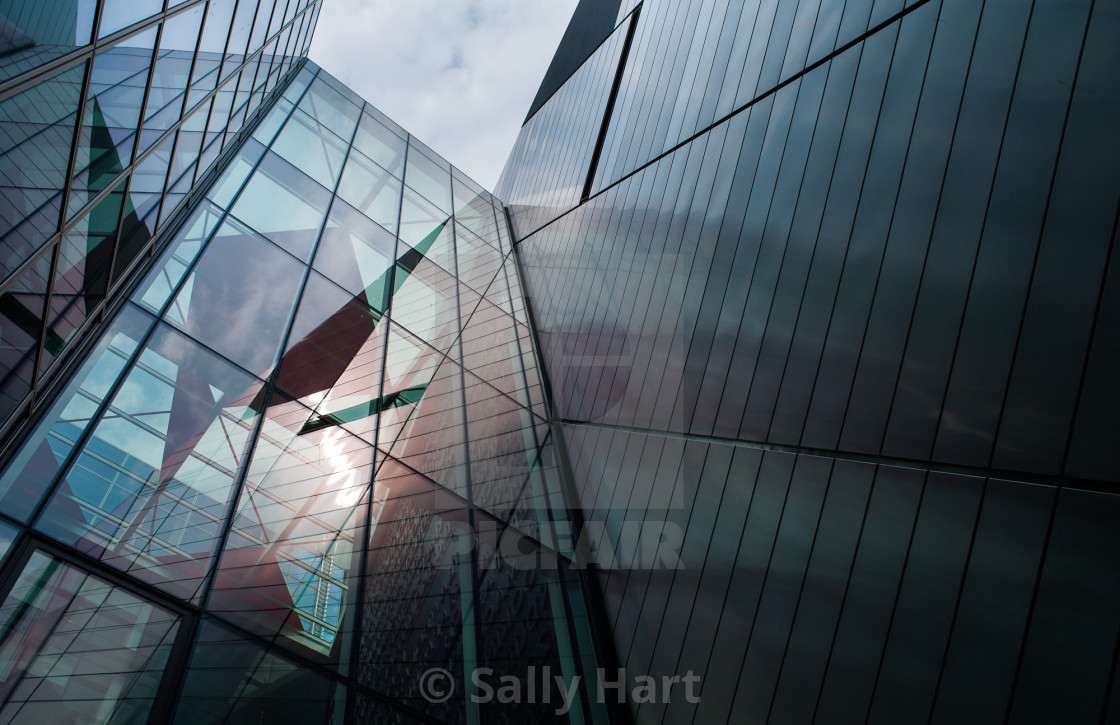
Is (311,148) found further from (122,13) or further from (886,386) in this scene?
(886,386)

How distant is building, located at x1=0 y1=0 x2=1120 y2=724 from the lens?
13.8 feet

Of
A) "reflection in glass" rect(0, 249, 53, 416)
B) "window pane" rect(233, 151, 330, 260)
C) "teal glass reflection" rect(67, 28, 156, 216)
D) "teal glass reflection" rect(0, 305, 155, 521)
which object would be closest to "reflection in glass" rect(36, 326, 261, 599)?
"teal glass reflection" rect(0, 305, 155, 521)

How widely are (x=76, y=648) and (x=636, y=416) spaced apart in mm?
6051

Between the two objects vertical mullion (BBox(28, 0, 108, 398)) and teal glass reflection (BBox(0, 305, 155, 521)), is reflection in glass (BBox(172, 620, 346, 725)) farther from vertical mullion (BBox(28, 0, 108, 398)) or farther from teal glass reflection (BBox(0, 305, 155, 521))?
vertical mullion (BBox(28, 0, 108, 398))

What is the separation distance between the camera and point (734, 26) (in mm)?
10023

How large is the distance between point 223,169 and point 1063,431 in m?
11.1

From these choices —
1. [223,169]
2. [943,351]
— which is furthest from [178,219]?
[943,351]

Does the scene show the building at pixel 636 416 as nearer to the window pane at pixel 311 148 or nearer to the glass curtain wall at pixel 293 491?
the glass curtain wall at pixel 293 491

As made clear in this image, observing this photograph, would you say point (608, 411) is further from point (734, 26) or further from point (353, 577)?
point (734, 26)

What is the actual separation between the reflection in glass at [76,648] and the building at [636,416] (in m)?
0.03

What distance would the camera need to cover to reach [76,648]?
526 centimetres

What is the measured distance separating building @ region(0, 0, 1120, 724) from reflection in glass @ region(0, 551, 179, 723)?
0.03 m

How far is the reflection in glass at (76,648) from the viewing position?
4.87 meters

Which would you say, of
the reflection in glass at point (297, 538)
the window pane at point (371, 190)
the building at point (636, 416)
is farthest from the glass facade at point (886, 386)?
the window pane at point (371, 190)
